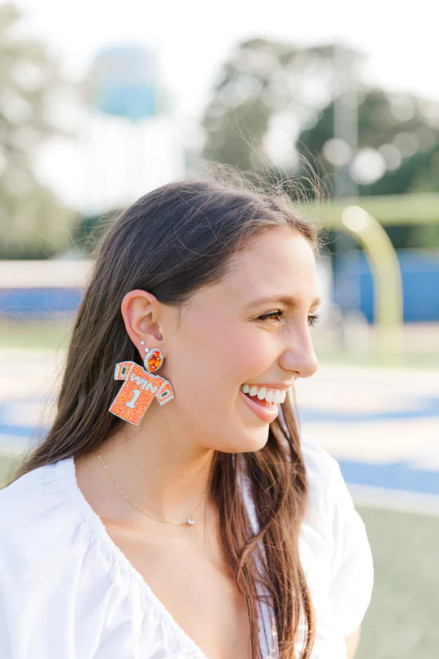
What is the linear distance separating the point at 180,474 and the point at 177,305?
327 millimetres

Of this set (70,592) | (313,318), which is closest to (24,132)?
(313,318)

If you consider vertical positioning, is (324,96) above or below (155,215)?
below

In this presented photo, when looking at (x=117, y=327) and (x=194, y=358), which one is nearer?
(x=194, y=358)

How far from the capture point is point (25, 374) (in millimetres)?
12172

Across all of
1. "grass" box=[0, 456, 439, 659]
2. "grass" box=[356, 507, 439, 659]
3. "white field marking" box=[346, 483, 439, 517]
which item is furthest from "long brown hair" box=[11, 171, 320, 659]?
"white field marking" box=[346, 483, 439, 517]

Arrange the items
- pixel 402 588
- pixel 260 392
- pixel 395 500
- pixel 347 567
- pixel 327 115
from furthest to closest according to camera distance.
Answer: pixel 327 115
pixel 395 500
pixel 402 588
pixel 347 567
pixel 260 392

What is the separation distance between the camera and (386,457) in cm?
706

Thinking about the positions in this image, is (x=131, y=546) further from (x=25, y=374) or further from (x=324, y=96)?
(x=324, y=96)

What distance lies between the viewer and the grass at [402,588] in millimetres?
3432

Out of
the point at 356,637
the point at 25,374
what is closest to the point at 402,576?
the point at 356,637

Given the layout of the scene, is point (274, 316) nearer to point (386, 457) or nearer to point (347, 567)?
point (347, 567)

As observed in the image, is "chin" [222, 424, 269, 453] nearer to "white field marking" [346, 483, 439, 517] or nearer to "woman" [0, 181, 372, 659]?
"woman" [0, 181, 372, 659]

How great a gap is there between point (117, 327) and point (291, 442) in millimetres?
475

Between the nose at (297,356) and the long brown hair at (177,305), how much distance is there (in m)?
0.17
